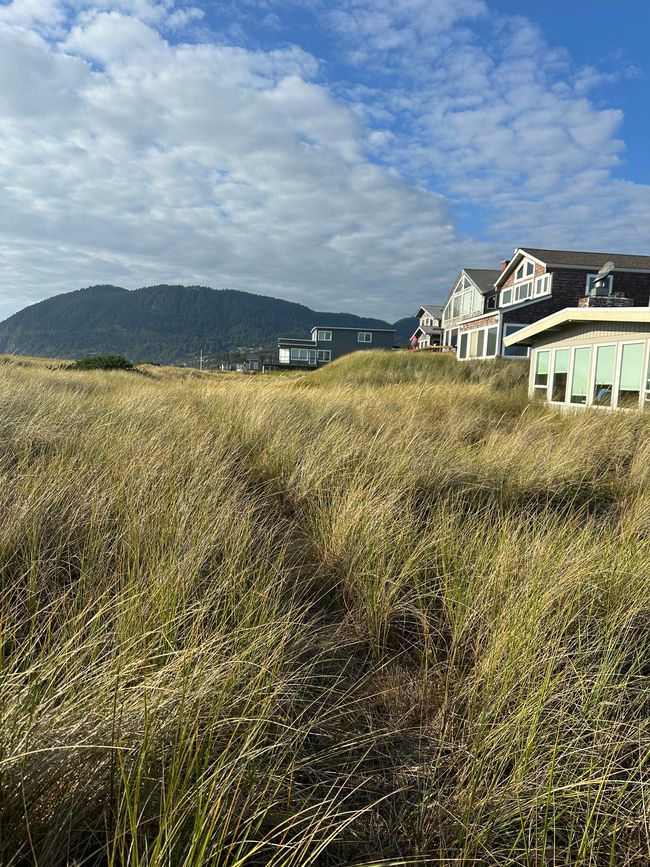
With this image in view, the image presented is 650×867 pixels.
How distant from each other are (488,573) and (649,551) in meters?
1.30

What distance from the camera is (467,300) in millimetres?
42344

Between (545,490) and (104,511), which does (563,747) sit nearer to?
(104,511)

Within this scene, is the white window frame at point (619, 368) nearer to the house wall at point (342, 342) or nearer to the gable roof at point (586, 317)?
the gable roof at point (586, 317)

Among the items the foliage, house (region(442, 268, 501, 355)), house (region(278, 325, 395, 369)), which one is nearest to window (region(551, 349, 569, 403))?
house (region(442, 268, 501, 355))

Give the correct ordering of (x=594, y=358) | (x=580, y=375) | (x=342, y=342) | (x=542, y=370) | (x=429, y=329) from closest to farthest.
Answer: (x=594, y=358) → (x=580, y=375) → (x=542, y=370) → (x=429, y=329) → (x=342, y=342)

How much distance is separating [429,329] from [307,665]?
57.1 m

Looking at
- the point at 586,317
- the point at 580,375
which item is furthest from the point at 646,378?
the point at 580,375

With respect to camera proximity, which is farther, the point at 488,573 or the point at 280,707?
the point at 488,573

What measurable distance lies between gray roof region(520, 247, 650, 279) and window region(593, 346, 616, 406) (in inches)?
788

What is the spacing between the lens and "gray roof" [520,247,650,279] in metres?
29.4

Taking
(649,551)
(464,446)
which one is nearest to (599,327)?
(464,446)

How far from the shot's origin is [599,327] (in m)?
12.5

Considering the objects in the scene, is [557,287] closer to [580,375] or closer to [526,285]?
[526,285]

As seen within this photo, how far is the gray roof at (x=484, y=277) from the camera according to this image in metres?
39.5
